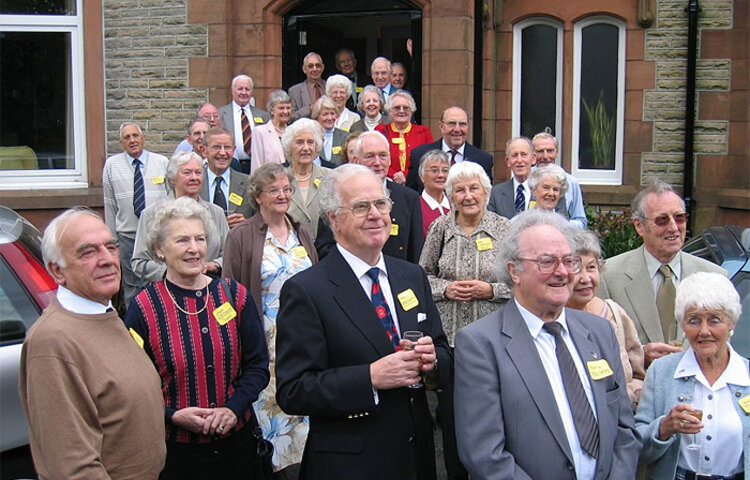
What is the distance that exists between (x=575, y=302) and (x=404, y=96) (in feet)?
15.9

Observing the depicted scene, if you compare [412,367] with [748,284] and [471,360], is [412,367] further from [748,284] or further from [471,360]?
[748,284]

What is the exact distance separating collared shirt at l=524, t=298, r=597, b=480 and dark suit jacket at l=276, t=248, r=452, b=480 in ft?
1.75

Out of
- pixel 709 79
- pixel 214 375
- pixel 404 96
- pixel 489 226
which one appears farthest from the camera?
pixel 709 79

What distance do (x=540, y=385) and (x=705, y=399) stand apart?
91 cm

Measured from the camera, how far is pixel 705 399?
11.8 feet

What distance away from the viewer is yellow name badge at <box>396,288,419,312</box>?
11.7ft

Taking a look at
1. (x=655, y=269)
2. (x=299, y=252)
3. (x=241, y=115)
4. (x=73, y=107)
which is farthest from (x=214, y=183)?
(x=73, y=107)

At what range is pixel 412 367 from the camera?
3.27 meters

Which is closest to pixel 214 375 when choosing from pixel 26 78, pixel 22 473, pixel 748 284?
pixel 22 473

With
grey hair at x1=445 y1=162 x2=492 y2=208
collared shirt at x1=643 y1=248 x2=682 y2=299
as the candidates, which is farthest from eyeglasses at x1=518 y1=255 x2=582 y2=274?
grey hair at x1=445 y1=162 x2=492 y2=208

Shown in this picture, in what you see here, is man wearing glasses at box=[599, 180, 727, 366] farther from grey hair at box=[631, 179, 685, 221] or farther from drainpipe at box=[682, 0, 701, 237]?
drainpipe at box=[682, 0, 701, 237]

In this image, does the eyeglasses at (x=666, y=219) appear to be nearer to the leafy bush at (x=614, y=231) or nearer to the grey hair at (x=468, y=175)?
the grey hair at (x=468, y=175)

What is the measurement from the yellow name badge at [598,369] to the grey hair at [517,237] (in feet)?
1.44

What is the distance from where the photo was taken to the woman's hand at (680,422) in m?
3.46
